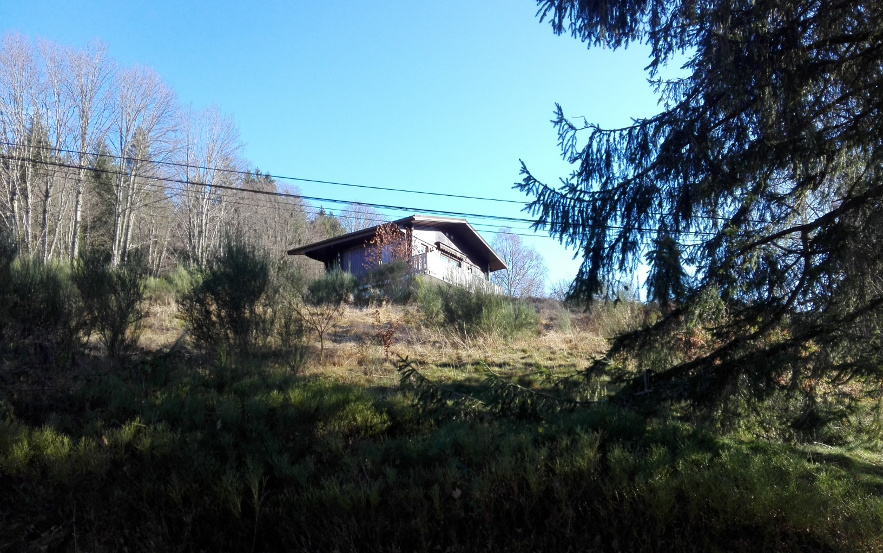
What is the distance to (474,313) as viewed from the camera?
1323cm

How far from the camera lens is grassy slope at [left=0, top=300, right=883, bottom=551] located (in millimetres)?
4410

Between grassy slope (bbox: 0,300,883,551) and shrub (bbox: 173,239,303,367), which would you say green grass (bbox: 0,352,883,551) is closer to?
grassy slope (bbox: 0,300,883,551)

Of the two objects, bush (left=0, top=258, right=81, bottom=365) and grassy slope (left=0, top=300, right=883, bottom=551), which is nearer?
grassy slope (left=0, top=300, right=883, bottom=551)

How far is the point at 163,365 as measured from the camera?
862 centimetres

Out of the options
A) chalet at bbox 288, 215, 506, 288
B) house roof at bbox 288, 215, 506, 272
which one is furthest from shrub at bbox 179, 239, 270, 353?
house roof at bbox 288, 215, 506, 272

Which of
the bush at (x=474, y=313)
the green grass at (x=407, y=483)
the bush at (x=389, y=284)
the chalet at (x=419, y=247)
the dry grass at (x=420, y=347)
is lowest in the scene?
the green grass at (x=407, y=483)

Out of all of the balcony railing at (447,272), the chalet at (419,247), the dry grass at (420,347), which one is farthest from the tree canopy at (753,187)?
the chalet at (419,247)

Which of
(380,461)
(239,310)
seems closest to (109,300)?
(239,310)

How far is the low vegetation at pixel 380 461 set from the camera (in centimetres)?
449

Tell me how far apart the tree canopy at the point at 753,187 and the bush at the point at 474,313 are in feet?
22.9

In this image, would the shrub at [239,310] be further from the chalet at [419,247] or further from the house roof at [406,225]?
the house roof at [406,225]

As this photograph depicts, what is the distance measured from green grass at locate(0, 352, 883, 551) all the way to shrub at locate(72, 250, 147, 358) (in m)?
2.31

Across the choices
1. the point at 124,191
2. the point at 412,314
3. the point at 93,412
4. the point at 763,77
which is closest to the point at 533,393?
the point at 763,77

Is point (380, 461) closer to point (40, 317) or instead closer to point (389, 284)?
point (40, 317)
